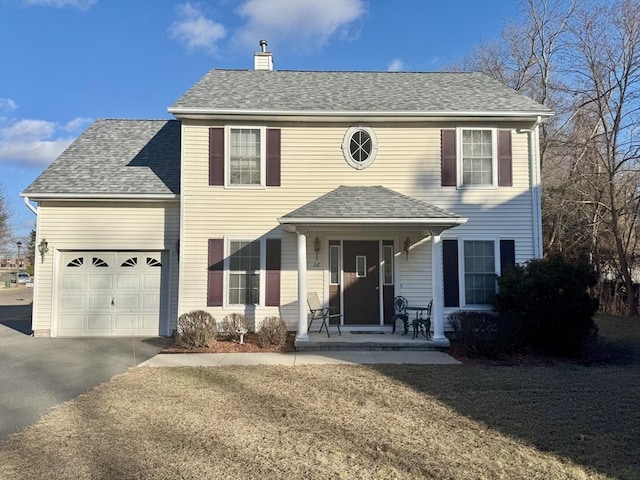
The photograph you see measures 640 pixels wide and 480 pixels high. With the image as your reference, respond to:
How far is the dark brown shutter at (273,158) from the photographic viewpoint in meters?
10.2

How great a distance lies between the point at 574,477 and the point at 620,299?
14.6m

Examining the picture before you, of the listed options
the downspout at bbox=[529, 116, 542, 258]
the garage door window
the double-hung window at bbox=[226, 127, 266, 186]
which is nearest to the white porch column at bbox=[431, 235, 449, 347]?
the downspout at bbox=[529, 116, 542, 258]

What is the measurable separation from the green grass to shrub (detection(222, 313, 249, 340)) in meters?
2.32

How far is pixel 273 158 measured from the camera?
10250 millimetres

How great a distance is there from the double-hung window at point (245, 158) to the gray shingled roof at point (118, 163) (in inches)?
58.1


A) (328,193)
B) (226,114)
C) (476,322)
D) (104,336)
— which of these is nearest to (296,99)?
(226,114)

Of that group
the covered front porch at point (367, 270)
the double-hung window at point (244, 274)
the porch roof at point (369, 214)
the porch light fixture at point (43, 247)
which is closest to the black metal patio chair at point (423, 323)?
the covered front porch at point (367, 270)

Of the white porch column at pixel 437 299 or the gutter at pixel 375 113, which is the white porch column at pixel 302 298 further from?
the gutter at pixel 375 113

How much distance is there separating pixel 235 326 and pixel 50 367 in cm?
340

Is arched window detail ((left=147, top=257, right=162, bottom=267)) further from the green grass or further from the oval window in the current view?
the oval window

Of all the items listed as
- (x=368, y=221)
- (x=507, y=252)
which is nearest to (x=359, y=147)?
(x=368, y=221)

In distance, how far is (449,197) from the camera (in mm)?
10320

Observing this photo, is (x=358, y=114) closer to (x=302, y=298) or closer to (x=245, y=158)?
(x=245, y=158)

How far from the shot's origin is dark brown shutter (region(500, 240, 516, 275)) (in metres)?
→ 10.2
